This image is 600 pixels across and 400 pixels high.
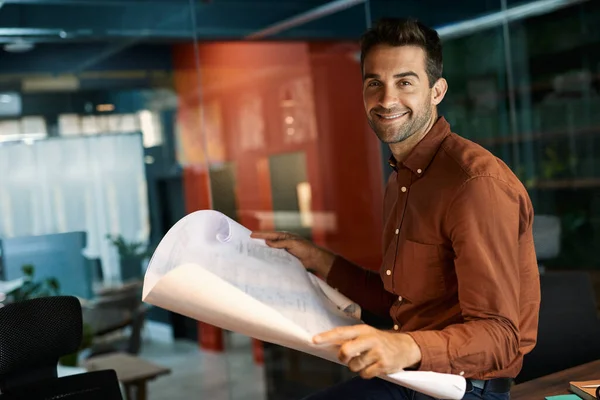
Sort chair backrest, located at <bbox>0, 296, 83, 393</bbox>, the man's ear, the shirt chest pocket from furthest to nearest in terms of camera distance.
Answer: chair backrest, located at <bbox>0, 296, 83, 393</bbox> < the man's ear < the shirt chest pocket

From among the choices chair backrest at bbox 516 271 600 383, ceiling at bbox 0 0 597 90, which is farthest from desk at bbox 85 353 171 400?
chair backrest at bbox 516 271 600 383

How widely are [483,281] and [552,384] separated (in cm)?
81

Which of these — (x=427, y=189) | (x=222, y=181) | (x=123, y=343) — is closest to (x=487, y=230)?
(x=427, y=189)

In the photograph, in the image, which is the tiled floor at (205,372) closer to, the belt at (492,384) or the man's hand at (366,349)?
the belt at (492,384)

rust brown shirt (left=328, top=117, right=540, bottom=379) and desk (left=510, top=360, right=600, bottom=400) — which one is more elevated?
rust brown shirt (left=328, top=117, right=540, bottom=379)

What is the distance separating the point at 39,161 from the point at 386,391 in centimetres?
300

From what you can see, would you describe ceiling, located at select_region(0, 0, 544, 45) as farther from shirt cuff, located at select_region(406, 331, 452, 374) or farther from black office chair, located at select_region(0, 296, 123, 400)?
shirt cuff, located at select_region(406, 331, 452, 374)

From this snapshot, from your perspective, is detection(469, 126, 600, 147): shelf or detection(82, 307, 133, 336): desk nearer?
detection(82, 307, 133, 336): desk

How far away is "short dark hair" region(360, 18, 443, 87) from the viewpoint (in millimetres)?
1728

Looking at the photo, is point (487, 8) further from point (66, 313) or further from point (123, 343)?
point (66, 313)

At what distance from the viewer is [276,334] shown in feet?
4.52

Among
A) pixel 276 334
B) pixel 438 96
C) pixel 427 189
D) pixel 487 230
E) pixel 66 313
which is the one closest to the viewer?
pixel 276 334

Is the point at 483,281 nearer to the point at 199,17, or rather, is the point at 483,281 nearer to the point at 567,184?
the point at 199,17

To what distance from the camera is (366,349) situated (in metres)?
1.34
